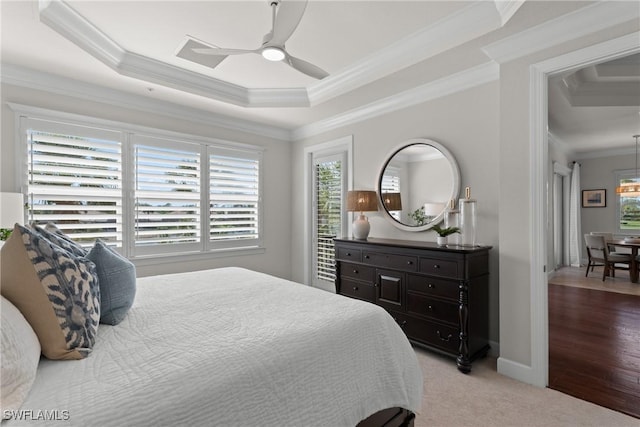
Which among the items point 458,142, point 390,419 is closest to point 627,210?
point 458,142

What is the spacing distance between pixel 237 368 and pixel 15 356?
0.62 meters

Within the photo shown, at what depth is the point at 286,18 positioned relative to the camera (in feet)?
6.13

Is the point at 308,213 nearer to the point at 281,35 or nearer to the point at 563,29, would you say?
the point at 281,35

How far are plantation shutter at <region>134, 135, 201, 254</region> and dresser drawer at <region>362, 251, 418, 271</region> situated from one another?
7.42 ft

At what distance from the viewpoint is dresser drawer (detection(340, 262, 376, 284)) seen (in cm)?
326

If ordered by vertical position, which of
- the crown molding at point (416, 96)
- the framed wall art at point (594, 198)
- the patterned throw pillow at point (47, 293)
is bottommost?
the patterned throw pillow at point (47, 293)

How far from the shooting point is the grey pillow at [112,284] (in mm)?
1447

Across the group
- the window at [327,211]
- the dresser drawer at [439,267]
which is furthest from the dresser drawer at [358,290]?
the window at [327,211]

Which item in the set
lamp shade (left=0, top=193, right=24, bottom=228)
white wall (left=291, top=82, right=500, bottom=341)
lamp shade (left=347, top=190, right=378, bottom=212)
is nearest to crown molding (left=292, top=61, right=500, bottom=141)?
white wall (left=291, top=82, right=500, bottom=341)

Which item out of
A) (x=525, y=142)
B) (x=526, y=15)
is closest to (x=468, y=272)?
(x=525, y=142)

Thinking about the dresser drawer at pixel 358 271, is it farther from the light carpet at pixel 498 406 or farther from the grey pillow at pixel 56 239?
the grey pillow at pixel 56 239

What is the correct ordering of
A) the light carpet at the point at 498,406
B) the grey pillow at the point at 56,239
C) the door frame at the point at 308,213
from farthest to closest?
the door frame at the point at 308,213
the light carpet at the point at 498,406
the grey pillow at the point at 56,239

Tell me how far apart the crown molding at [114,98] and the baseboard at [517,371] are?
4080 millimetres

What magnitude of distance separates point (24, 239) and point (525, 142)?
300 cm
